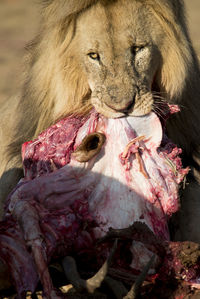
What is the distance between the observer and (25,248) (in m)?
3.34

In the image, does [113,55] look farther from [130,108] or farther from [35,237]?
[35,237]

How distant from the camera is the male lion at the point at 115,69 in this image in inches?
148

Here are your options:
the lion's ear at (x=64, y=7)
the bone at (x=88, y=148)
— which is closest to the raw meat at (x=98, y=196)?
the bone at (x=88, y=148)

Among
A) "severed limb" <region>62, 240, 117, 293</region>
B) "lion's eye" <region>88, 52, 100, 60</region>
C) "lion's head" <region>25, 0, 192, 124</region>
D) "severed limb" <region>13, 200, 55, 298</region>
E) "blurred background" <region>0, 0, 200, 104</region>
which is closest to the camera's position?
"severed limb" <region>62, 240, 117, 293</region>

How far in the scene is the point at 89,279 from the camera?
3.09 metres

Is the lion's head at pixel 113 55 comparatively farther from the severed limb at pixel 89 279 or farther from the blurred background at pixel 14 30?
the blurred background at pixel 14 30

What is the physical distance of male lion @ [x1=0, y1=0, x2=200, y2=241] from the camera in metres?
3.76

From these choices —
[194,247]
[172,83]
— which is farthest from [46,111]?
[194,247]

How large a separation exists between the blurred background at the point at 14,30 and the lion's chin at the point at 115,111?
4.26 m

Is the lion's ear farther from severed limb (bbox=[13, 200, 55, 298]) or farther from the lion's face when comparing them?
severed limb (bbox=[13, 200, 55, 298])

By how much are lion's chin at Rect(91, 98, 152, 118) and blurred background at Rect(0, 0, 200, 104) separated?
168 inches

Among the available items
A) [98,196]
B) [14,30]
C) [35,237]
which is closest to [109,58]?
[98,196]

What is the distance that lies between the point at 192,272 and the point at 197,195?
3.61 feet

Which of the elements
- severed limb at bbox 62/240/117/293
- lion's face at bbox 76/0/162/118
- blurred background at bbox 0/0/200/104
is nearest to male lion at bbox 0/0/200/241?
lion's face at bbox 76/0/162/118
